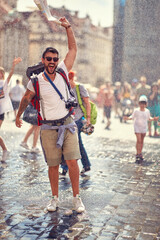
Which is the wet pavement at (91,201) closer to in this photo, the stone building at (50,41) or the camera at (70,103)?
the camera at (70,103)

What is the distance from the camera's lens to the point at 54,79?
5246 millimetres

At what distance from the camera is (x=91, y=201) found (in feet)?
19.1

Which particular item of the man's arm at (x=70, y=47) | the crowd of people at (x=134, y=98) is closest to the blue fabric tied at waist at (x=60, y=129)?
the man's arm at (x=70, y=47)

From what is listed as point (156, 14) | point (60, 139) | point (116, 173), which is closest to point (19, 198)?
point (60, 139)

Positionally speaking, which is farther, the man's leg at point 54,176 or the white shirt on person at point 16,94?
the white shirt on person at point 16,94

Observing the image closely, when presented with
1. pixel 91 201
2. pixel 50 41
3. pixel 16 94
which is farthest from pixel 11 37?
pixel 91 201

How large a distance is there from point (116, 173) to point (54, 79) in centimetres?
285

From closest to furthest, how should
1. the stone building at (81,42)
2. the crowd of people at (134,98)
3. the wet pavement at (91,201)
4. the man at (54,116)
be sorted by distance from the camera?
the wet pavement at (91,201), the man at (54,116), the crowd of people at (134,98), the stone building at (81,42)

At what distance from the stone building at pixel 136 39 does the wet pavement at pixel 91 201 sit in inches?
881

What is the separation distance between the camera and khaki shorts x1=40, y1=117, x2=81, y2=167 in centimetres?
531

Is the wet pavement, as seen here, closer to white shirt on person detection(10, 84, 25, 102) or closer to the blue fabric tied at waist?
the blue fabric tied at waist

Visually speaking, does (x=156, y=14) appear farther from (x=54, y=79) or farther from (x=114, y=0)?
(x=54, y=79)

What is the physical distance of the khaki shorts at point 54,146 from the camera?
17.4 ft

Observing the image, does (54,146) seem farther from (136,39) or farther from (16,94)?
(136,39)
